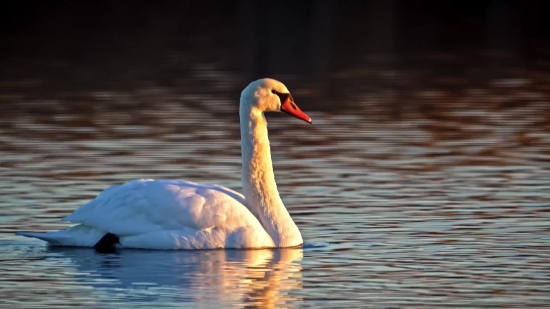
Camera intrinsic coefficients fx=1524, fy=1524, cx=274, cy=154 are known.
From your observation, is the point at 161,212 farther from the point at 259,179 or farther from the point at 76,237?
the point at 259,179

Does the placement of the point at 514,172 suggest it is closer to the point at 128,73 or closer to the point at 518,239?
the point at 518,239

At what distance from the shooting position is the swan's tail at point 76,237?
13.8 m

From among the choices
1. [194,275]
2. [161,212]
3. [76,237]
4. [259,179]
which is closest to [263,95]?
[259,179]

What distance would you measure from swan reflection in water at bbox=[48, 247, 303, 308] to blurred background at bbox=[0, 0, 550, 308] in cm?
3

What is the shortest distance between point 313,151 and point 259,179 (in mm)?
5973

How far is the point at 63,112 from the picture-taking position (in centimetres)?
2494

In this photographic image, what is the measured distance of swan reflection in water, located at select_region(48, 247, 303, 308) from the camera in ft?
37.2

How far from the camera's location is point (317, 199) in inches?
653

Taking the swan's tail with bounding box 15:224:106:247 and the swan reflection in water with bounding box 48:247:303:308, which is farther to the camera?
the swan's tail with bounding box 15:224:106:247

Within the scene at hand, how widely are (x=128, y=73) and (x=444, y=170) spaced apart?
14.1 metres

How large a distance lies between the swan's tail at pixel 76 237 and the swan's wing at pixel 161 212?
17 cm

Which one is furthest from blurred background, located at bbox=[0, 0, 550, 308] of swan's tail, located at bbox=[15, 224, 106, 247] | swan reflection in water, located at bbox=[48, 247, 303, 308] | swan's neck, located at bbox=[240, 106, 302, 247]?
swan's neck, located at bbox=[240, 106, 302, 247]

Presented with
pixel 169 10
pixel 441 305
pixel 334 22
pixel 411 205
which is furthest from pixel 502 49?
pixel 441 305

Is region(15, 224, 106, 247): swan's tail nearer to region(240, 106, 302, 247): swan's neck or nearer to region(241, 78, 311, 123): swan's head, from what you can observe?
region(240, 106, 302, 247): swan's neck
